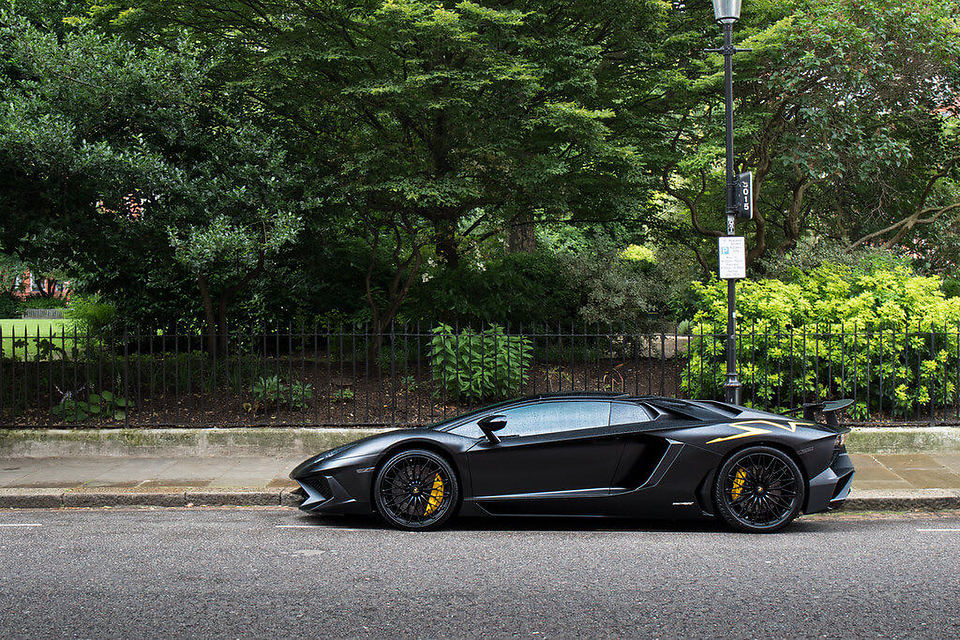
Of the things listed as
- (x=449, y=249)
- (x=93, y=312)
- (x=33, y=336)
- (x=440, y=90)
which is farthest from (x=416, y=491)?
(x=93, y=312)

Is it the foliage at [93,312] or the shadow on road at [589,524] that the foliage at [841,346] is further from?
the foliage at [93,312]

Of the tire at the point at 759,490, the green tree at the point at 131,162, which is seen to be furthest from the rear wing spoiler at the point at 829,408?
the green tree at the point at 131,162

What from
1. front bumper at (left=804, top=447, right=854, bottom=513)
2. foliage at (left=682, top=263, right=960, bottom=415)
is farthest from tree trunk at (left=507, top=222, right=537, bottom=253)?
front bumper at (left=804, top=447, right=854, bottom=513)

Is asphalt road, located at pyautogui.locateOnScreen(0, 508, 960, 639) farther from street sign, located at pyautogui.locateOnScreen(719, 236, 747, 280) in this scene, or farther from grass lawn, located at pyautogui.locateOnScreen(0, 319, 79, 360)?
grass lawn, located at pyautogui.locateOnScreen(0, 319, 79, 360)

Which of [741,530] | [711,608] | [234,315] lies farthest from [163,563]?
[234,315]

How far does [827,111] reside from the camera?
45.5 ft

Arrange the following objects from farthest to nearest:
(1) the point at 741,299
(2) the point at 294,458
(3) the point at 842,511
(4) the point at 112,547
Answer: (1) the point at 741,299
(2) the point at 294,458
(3) the point at 842,511
(4) the point at 112,547

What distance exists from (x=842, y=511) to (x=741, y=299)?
4.44 meters

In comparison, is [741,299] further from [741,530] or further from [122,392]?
[122,392]

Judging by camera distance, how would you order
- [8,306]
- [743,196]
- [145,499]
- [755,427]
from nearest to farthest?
1. [755,427]
2. [145,499]
3. [743,196]
4. [8,306]

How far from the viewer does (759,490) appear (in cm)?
674

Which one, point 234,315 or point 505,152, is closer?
point 505,152

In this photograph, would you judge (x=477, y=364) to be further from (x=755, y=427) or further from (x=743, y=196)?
(x=755, y=427)

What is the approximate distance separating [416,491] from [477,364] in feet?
15.6
